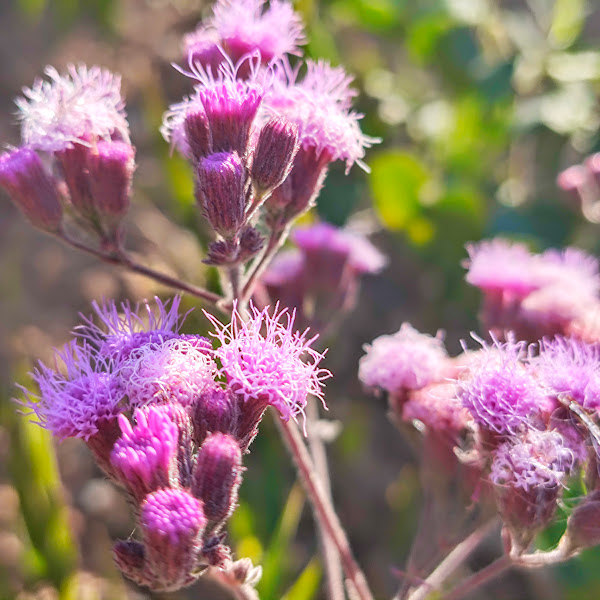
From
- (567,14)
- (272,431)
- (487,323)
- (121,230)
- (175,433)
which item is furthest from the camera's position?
(567,14)

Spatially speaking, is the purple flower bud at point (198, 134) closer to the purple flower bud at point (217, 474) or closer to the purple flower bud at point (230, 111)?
the purple flower bud at point (230, 111)

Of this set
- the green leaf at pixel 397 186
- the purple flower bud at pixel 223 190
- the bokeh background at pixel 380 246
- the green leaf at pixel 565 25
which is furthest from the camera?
the green leaf at pixel 565 25

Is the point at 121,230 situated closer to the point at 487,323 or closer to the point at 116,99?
the point at 116,99

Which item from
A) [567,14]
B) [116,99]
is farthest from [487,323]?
[567,14]

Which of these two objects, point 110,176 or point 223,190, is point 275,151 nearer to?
point 223,190

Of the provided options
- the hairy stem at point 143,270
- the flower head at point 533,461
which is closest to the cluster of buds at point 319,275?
the hairy stem at point 143,270

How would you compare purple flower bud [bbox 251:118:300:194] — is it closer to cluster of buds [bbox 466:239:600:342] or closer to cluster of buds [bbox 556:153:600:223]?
cluster of buds [bbox 466:239:600:342]

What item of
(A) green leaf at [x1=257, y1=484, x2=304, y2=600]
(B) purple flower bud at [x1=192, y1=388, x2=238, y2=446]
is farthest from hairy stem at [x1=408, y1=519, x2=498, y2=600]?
(B) purple flower bud at [x1=192, y1=388, x2=238, y2=446]
